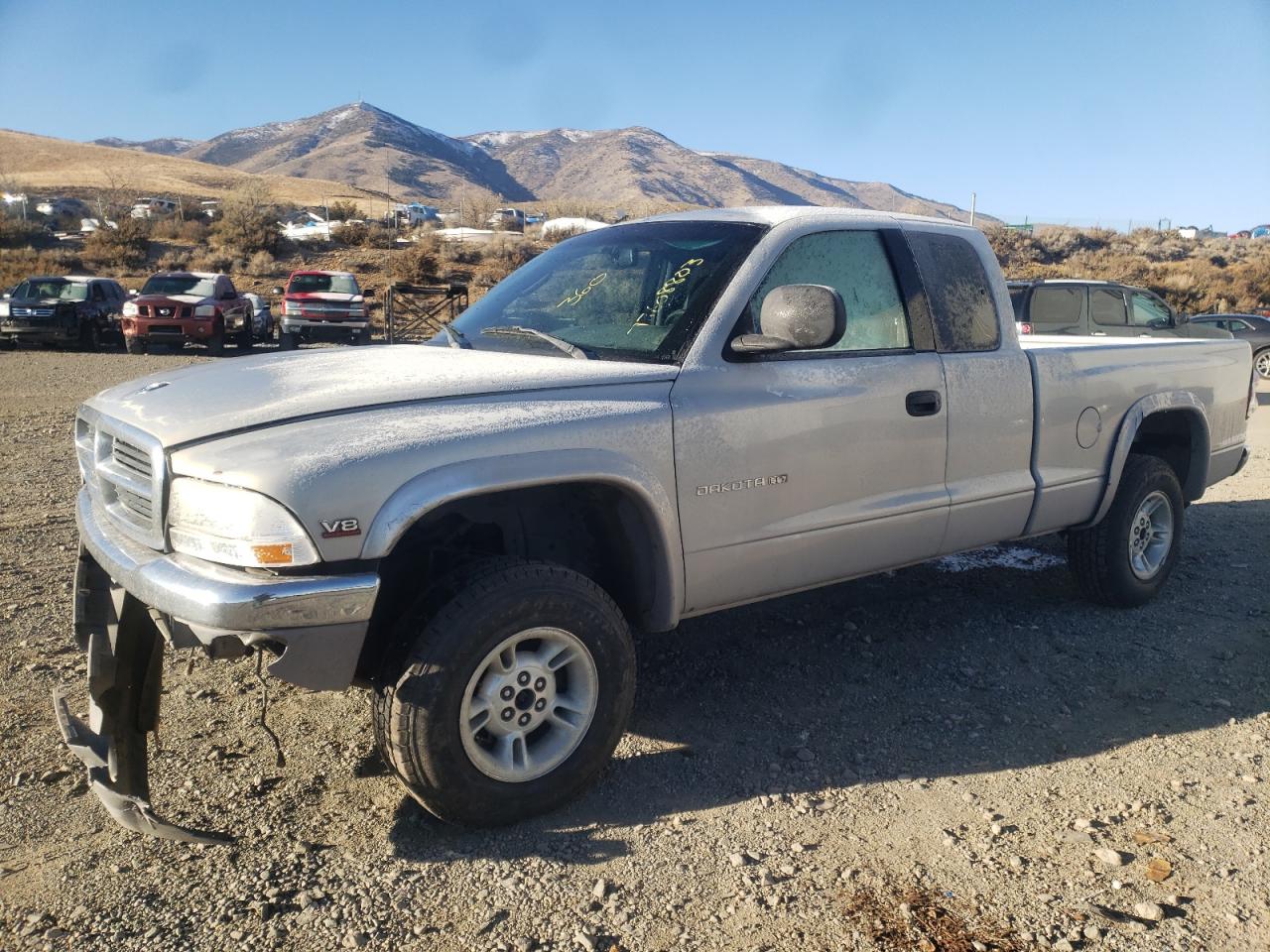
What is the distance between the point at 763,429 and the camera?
11.7 feet

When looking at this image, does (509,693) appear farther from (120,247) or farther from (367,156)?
(367,156)

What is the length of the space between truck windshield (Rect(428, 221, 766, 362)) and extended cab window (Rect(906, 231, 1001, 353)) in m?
0.90

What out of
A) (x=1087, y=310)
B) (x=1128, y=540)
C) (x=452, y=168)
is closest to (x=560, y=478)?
(x=1128, y=540)

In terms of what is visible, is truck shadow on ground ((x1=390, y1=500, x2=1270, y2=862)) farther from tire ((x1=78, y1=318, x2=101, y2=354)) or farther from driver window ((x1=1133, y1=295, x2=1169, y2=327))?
tire ((x1=78, y1=318, x2=101, y2=354))

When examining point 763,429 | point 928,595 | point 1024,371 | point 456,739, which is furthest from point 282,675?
point 928,595

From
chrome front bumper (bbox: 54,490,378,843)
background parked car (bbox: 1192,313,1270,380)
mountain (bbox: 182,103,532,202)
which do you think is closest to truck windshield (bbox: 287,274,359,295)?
background parked car (bbox: 1192,313,1270,380)

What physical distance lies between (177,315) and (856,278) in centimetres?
1963

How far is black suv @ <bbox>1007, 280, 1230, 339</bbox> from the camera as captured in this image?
14039 mm

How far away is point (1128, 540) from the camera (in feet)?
17.1

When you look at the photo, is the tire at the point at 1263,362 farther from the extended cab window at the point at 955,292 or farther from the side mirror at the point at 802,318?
the side mirror at the point at 802,318

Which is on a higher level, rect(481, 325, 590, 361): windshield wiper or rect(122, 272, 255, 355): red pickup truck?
rect(122, 272, 255, 355): red pickup truck

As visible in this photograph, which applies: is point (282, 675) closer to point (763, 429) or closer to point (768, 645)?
point (763, 429)

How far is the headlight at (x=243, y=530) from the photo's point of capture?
2650 mm

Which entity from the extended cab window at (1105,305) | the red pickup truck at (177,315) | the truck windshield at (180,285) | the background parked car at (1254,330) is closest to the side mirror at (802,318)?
the extended cab window at (1105,305)
